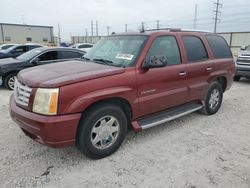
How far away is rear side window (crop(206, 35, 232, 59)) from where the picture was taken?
5387mm

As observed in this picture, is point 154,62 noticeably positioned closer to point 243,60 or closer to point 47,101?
point 47,101

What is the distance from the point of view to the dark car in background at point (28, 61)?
815 cm

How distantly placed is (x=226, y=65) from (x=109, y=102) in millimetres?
3475

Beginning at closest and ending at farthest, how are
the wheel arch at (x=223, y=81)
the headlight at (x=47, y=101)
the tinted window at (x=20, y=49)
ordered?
1. the headlight at (x=47, y=101)
2. the wheel arch at (x=223, y=81)
3. the tinted window at (x=20, y=49)

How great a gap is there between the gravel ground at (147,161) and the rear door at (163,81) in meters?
0.63

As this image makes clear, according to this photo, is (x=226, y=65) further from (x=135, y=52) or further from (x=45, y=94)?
(x=45, y=94)

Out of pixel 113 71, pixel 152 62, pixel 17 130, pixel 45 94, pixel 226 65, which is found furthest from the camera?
pixel 226 65

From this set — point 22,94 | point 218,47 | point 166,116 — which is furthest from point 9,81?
point 218,47

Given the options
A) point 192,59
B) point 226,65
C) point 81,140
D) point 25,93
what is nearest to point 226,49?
point 226,65

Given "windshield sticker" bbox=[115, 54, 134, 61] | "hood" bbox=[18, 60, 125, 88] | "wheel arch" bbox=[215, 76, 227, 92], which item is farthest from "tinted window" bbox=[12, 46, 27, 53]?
"wheel arch" bbox=[215, 76, 227, 92]

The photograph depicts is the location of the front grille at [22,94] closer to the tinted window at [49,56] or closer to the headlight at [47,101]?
the headlight at [47,101]

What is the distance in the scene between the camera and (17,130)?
14.9 feet

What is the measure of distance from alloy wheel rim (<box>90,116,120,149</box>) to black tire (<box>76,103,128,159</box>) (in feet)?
0.11

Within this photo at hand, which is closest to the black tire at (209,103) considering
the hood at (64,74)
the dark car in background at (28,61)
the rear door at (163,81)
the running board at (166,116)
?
the running board at (166,116)
